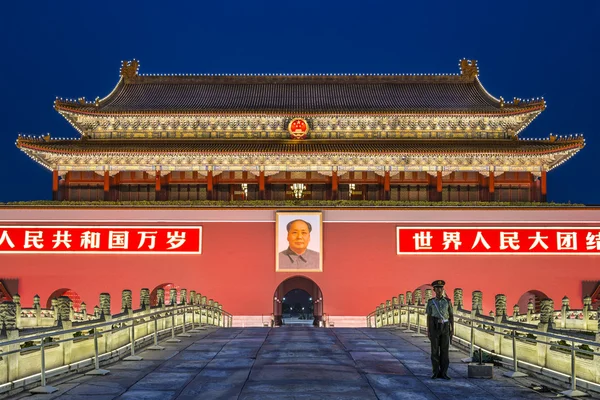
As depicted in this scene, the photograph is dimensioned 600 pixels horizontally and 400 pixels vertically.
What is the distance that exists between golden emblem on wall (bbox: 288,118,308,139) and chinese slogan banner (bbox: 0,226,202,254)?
741 cm

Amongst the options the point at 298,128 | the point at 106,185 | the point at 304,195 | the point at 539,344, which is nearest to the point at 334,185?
the point at 304,195

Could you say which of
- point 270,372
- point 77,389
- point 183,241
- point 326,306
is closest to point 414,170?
point 326,306

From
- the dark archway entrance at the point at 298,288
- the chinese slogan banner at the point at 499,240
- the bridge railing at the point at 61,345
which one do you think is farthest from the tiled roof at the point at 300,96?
the bridge railing at the point at 61,345

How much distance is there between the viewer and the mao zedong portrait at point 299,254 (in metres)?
30.2

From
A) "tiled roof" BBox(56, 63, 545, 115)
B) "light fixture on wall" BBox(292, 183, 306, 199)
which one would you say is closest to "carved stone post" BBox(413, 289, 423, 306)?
"light fixture on wall" BBox(292, 183, 306, 199)

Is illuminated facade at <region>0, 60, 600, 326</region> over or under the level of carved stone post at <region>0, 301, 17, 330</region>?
over

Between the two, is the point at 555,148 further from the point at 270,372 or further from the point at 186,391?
the point at 186,391

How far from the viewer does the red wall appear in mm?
30156

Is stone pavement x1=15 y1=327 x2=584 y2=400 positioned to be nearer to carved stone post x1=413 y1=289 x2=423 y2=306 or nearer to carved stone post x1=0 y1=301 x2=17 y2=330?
carved stone post x1=0 y1=301 x2=17 y2=330

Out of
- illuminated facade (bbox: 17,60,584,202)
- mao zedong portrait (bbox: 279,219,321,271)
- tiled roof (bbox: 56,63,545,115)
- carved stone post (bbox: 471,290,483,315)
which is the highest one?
tiled roof (bbox: 56,63,545,115)

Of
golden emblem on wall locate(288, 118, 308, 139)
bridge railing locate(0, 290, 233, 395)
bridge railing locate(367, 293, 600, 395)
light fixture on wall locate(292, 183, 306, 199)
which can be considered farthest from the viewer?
golden emblem on wall locate(288, 118, 308, 139)

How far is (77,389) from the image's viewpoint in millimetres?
10375

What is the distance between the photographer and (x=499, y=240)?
3055 centimetres

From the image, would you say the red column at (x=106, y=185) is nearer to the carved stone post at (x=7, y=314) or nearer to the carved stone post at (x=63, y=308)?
the carved stone post at (x=63, y=308)
